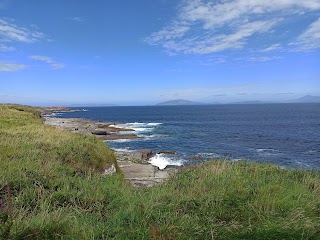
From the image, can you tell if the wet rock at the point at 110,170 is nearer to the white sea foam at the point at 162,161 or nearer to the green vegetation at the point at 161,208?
the green vegetation at the point at 161,208

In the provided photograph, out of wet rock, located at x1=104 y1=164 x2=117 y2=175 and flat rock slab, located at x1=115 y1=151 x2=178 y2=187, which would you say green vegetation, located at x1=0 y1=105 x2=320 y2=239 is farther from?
flat rock slab, located at x1=115 y1=151 x2=178 y2=187

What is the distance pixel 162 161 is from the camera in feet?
114

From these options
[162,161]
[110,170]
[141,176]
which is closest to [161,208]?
[110,170]

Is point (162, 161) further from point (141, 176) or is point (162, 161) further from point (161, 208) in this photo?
point (161, 208)

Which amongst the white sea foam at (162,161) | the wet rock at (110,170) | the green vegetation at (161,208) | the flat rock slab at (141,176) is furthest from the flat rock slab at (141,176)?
the green vegetation at (161,208)

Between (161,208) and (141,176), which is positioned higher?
(161,208)

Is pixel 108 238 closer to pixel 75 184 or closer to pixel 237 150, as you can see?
pixel 75 184

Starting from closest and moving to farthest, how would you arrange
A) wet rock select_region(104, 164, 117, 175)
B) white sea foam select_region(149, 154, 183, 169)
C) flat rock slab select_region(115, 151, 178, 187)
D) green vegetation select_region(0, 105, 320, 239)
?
green vegetation select_region(0, 105, 320, 239) → wet rock select_region(104, 164, 117, 175) → flat rock slab select_region(115, 151, 178, 187) → white sea foam select_region(149, 154, 183, 169)

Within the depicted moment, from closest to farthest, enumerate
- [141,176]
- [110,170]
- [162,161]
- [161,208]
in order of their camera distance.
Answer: [161,208], [110,170], [141,176], [162,161]

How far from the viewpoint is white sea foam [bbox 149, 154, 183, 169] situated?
1286 inches

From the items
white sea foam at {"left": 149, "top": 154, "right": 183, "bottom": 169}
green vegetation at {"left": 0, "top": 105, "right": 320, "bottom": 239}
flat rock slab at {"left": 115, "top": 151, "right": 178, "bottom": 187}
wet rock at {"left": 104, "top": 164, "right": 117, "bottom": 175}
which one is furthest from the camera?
white sea foam at {"left": 149, "top": 154, "right": 183, "bottom": 169}

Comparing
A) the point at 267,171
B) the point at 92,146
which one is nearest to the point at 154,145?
the point at 92,146

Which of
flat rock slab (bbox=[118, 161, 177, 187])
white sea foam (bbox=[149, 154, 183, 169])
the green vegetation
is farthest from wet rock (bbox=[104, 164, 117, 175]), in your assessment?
white sea foam (bbox=[149, 154, 183, 169])

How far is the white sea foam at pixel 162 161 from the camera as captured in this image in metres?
32.7
